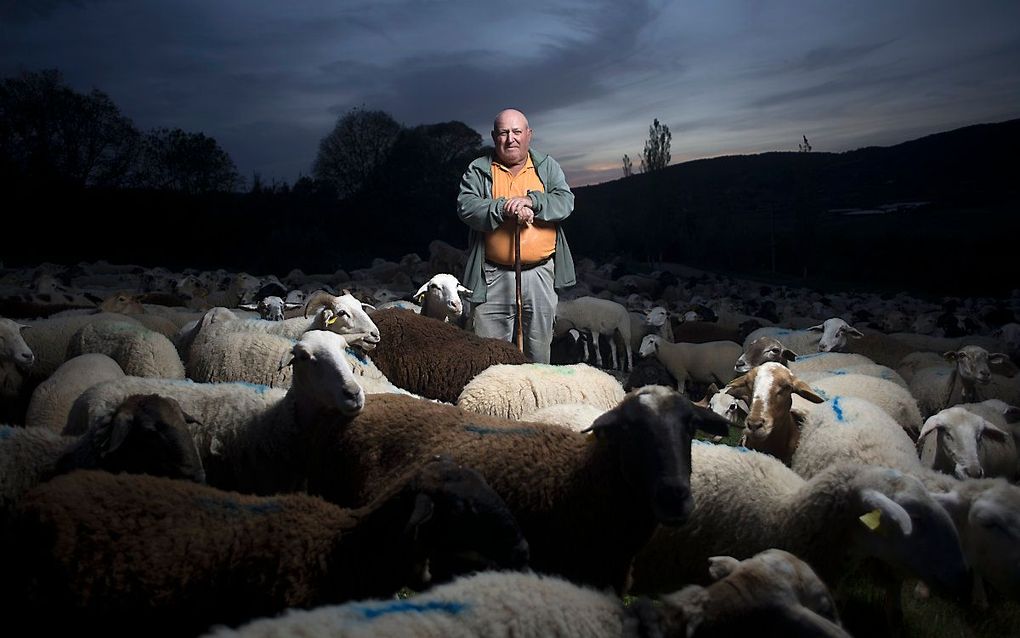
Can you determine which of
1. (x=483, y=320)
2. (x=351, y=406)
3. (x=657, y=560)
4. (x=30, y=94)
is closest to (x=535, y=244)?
(x=483, y=320)

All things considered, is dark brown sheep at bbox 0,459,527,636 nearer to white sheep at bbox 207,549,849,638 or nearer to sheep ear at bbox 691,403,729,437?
white sheep at bbox 207,549,849,638

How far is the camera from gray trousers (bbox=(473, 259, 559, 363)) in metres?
5.54

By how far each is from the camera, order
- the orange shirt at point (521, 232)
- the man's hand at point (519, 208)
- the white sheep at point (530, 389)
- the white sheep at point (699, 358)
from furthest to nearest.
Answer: the white sheep at point (699, 358)
the orange shirt at point (521, 232)
the man's hand at point (519, 208)
the white sheep at point (530, 389)

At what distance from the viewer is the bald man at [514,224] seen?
5.27 meters

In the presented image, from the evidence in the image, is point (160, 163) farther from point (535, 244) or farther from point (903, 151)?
point (903, 151)

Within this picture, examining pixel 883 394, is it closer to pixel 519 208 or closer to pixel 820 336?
pixel 519 208

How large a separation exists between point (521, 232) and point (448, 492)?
3.27m

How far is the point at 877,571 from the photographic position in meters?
3.24

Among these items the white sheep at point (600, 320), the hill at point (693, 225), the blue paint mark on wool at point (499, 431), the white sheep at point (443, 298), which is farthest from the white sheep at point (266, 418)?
the hill at point (693, 225)

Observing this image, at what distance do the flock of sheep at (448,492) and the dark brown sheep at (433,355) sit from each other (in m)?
0.02

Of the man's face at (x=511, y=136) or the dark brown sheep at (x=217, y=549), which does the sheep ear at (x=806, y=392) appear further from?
the dark brown sheep at (x=217, y=549)

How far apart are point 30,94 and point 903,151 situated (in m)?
23.6

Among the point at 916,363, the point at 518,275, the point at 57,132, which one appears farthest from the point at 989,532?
the point at 57,132

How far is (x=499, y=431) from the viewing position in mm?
3354
